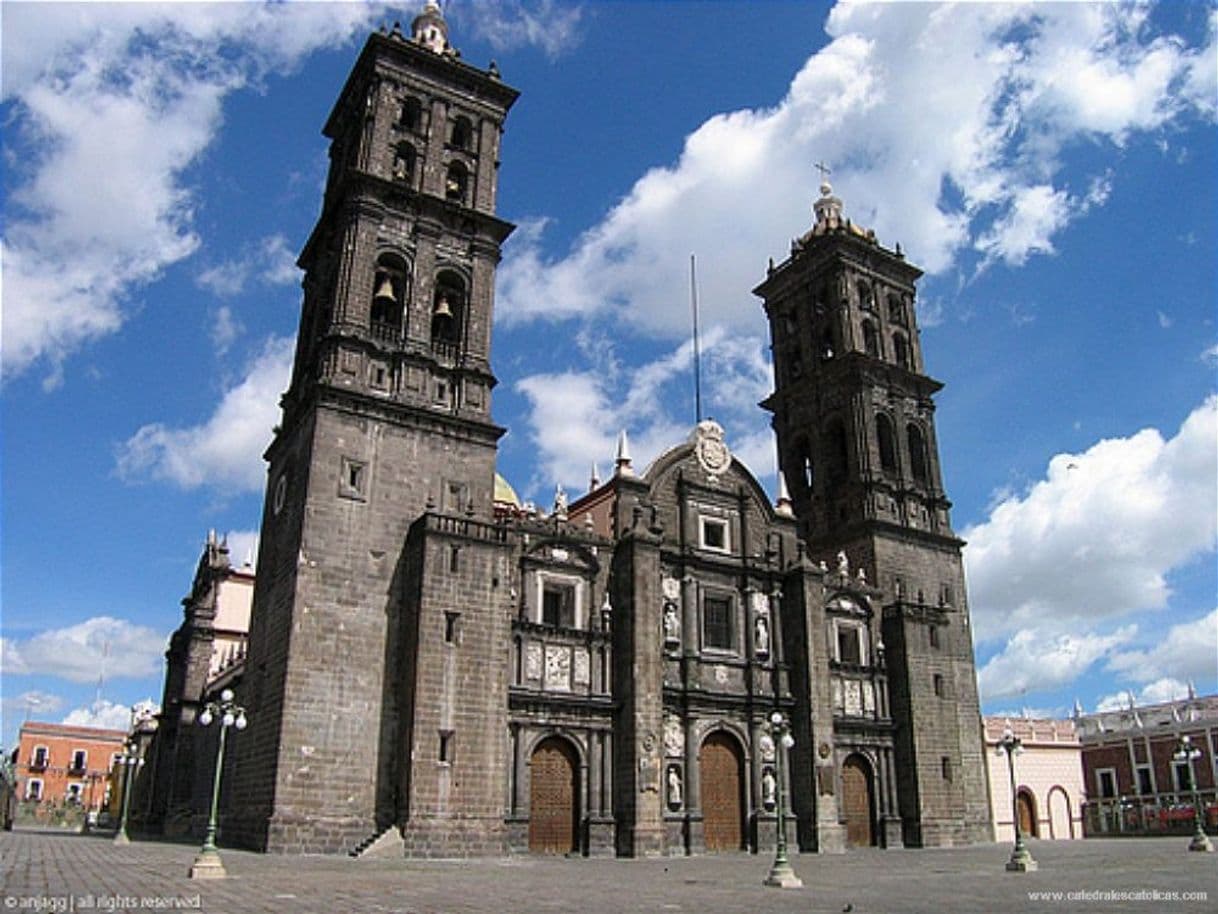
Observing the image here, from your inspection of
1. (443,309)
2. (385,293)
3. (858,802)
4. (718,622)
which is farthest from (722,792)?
(385,293)

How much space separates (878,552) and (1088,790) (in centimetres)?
3617

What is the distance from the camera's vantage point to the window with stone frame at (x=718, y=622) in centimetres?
3538

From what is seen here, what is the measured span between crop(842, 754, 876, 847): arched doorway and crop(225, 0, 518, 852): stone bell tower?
676 inches

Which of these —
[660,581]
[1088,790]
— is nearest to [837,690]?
[660,581]

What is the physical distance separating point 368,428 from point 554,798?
12586mm

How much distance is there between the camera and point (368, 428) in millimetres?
30312

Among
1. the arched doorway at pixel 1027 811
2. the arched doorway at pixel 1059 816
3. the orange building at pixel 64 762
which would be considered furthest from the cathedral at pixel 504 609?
the orange building at pixel 64 762

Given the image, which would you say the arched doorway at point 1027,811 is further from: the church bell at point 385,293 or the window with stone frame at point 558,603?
the church bell at point 385,293

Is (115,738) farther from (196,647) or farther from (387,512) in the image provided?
(387,512)

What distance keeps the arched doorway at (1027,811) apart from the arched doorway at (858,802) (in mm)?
11898

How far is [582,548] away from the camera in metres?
33.1

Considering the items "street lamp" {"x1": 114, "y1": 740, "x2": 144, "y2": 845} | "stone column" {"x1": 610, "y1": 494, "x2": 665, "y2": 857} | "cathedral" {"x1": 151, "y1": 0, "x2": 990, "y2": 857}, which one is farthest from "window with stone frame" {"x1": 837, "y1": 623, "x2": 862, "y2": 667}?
"street lamp" {"x1": 114, "y1": 740, "x2": 144, "y2": 845}

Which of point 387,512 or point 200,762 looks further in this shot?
point 200,762

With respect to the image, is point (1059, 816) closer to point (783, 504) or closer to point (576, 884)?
point (783, 504)
